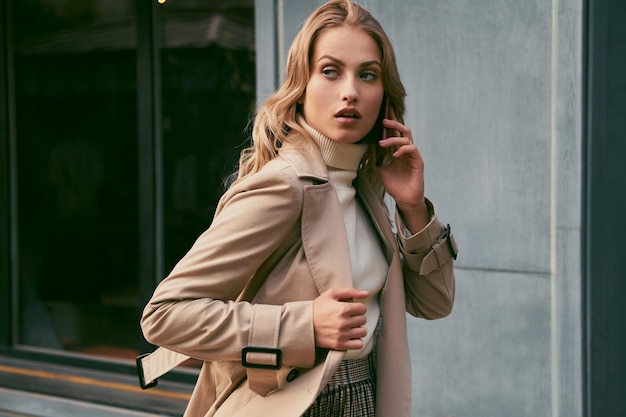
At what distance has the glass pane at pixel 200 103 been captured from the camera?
19.1 feet

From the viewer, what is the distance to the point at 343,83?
2.14 metres

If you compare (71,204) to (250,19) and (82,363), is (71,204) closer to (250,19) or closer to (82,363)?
(82,363)

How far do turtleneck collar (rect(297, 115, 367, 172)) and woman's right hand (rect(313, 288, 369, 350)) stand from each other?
1.26 feet

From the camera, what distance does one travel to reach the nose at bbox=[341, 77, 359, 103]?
83.4 inches

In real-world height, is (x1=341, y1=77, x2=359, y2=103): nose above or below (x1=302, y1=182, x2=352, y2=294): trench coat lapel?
above

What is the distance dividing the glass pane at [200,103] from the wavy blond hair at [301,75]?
3585mm

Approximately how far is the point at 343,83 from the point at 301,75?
119mm

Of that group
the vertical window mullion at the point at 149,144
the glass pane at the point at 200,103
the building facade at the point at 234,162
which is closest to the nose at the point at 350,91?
the building facade at the point at 234,162

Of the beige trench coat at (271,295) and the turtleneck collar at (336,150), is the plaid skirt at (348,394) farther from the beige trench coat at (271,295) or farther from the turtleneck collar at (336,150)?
Answer: the turtleneck collar at (336,150)

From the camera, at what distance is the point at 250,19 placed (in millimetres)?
5738

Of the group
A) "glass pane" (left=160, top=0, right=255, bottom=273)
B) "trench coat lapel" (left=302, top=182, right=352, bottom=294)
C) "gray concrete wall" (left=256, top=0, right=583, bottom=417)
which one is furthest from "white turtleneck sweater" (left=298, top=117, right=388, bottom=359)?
"glass pane" (left=160, top=0, right=255, bottom=273)

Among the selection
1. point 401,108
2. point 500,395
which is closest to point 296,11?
point 500,395

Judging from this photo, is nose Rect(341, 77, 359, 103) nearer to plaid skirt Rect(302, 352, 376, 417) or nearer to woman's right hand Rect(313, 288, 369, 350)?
woman's right hand Rect(313, 288, 369, 350)
